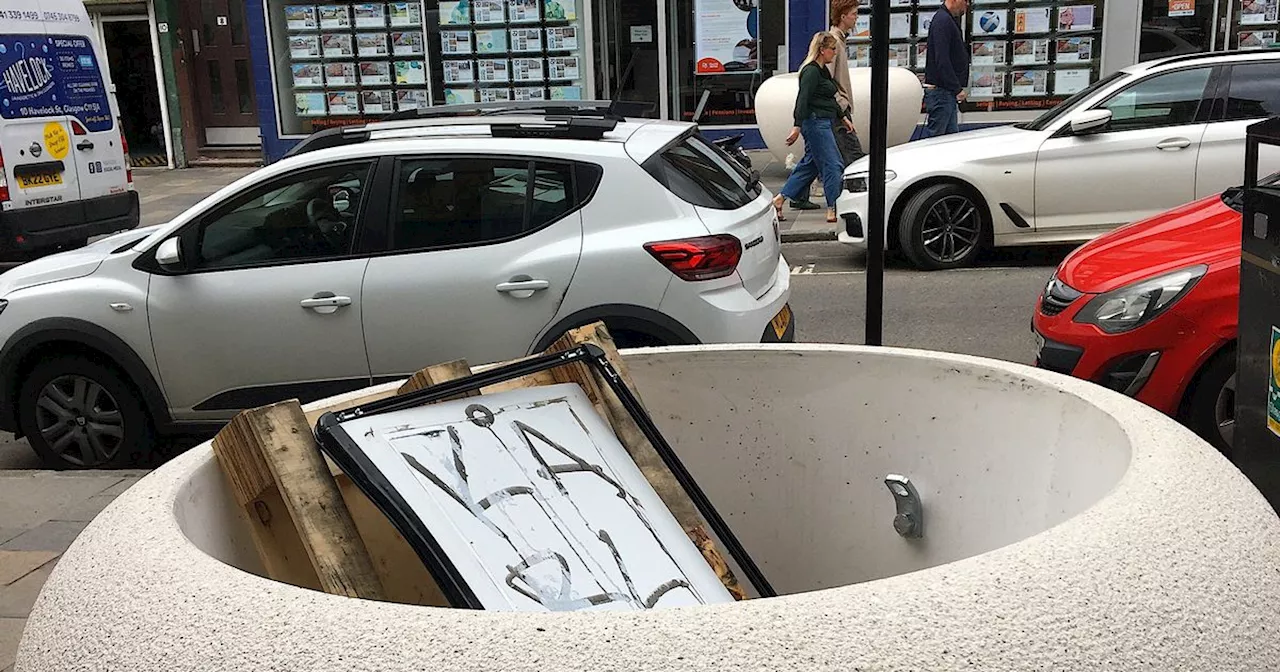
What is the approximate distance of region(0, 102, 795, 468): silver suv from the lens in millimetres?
5430

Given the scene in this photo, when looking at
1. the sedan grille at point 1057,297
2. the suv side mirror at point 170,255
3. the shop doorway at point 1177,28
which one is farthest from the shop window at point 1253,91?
the suv side mirror at point 170,255

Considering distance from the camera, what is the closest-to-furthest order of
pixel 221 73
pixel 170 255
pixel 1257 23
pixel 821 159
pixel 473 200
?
pixel 473 200 → pixel 170 255 → pixel 821 159 → pixel 1257 23 → pixel 221 73

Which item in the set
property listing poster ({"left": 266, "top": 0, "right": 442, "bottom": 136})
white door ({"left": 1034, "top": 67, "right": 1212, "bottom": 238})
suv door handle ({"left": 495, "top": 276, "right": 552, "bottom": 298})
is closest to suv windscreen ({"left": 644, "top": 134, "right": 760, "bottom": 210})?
suv door handle ({"left": 495, "top": 276, "right": 552, "bottom": 298})

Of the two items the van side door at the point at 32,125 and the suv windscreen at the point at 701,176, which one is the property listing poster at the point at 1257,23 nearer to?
the suv windscreen at the point at 701,176

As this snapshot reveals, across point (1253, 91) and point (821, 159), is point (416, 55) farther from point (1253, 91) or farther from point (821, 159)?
point (1253, 91)

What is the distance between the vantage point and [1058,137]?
9445mm

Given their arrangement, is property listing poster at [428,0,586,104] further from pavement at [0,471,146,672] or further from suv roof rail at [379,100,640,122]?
pavement at [0,471,146,672]

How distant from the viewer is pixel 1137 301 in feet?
16.2

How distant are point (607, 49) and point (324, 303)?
495 inches

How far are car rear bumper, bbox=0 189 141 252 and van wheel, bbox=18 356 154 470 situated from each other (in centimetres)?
547

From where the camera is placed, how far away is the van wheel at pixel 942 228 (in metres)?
9.66

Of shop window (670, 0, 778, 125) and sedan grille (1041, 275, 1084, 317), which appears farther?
shop window (670, 0, 778, 125)

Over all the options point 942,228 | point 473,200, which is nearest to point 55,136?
point 473,200

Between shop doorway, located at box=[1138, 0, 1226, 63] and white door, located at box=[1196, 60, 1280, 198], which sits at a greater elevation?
shop doorway, located at box=[1138, 0, 1226, 63]
